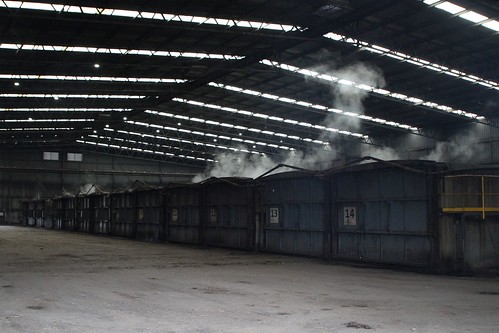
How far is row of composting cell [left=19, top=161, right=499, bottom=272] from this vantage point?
45.2ft

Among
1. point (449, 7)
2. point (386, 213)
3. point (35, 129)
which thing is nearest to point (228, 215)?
point (386, 213)

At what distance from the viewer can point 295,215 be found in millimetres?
18672

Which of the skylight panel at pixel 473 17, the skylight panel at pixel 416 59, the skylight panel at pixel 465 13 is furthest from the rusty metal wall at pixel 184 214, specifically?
the skylight panel at pixel 473 17

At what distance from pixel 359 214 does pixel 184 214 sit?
38.1 feet

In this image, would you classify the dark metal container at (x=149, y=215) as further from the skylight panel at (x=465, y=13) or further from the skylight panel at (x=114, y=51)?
the skylight panel at (x=465, y=13)

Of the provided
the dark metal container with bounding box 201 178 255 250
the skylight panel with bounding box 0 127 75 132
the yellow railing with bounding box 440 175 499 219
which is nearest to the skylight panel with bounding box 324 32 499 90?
the dark metal container with bounding box 201 178 255 250

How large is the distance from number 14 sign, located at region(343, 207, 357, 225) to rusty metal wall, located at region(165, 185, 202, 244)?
9181mm

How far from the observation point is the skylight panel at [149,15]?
16.3 m

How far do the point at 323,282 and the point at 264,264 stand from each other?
4371 mm

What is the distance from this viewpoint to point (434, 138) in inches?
1459

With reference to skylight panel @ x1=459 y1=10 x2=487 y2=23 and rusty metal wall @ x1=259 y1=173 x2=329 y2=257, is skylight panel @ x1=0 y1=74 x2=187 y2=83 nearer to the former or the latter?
rusty metal wall @ x1=259 y1=173 x2=329 y2=257

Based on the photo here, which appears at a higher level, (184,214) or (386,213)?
(386,213)

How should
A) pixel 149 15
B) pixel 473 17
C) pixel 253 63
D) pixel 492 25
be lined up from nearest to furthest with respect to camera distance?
pixel 473 17, pixel 149 15, pixel 492 25, pixel 253 63

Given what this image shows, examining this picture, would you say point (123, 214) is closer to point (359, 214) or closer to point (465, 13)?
point (359, 214)
